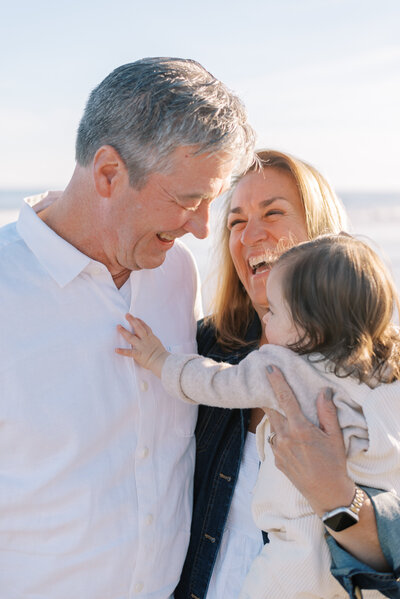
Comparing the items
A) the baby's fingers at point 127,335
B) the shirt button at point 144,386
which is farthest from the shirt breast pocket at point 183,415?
the baby's fingers at point 127,335

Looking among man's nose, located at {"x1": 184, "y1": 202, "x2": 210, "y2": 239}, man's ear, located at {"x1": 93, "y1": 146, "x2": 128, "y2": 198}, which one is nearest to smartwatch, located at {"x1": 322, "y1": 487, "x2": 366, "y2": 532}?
man's nose, located at {"x1": 184, "y1": 202, "x2": 210, "y2": 239}

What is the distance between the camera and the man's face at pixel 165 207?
267 cm

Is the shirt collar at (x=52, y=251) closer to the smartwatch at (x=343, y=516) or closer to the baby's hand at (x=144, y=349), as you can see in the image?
the baby's hand at (x=144, y=349)

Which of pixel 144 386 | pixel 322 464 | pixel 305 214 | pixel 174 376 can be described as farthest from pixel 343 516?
pixel 305 214

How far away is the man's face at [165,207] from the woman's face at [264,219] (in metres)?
0.63

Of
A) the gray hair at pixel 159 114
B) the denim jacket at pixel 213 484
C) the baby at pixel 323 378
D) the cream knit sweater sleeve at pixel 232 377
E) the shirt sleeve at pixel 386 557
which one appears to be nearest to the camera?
the shirt sleeve at pixel 386 557

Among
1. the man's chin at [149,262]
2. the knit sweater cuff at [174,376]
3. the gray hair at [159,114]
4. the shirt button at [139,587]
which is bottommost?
the shirt button at [139,587]

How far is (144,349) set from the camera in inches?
107

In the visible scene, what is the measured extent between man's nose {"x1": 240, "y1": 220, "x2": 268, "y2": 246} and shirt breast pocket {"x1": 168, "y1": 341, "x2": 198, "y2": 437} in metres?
0.61

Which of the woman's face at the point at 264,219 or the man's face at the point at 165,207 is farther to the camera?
the woman's face at the point at 264,219

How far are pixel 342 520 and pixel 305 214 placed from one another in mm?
1579

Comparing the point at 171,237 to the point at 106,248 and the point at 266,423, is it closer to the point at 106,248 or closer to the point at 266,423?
the point at 106,248

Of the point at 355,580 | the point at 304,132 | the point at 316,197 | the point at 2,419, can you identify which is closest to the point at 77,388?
the point at 2,419

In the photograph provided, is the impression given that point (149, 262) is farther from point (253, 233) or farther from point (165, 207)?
point (253, 233)
